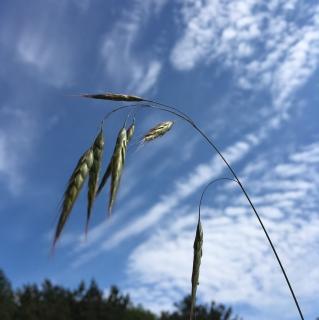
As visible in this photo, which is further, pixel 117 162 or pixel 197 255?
pixel 197 255

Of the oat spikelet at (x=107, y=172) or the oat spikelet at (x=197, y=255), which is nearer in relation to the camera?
the oat spikelet at (x=107, y=172)

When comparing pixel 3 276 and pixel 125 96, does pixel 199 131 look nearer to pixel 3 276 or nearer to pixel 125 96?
pixel 125 96

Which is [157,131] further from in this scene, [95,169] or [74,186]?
[74,186]

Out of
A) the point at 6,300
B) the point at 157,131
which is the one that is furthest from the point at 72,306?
the point at 157,131

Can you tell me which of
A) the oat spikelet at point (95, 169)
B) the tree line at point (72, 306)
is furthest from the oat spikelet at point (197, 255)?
the tree line at point (72, 306)

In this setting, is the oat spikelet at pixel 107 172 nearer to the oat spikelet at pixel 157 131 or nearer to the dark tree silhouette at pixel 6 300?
the oat spikelet at pixel 157 131

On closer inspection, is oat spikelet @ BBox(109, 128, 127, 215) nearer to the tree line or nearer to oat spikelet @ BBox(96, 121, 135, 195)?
oat spikelet @ BBox(96, 121, 135, 195)
